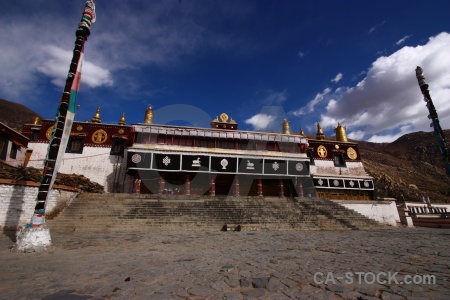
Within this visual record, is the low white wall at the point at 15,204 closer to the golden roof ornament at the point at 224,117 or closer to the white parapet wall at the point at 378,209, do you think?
the golden roof ornament at the point at 224,117

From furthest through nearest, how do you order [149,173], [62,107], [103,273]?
[149,173], [62,107], [103,273]

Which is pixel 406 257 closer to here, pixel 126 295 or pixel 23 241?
pixel 126 295

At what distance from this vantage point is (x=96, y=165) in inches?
976

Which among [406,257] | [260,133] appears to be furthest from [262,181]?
[406,257]

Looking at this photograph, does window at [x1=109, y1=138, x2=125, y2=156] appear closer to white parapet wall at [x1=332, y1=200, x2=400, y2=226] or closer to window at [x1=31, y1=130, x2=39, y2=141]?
window at [x1=31, y1=130, x2=39, y2=141]

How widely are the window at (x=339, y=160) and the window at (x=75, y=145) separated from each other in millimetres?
31734

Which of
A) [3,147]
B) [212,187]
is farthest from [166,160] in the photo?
[3,147]

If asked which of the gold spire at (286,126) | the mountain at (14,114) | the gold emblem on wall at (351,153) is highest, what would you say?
the mountain at (14,114)

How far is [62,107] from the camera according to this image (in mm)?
8930

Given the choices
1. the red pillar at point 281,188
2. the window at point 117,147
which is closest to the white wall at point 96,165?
the window at point 117,147

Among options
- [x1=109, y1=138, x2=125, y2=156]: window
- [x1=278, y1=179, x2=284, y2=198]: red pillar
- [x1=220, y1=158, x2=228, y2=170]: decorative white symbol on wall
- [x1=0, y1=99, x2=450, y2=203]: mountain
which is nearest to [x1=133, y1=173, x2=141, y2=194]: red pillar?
[x1=109, y1=138, x2=125, y2=156]: window

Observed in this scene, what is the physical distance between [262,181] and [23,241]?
22.1m

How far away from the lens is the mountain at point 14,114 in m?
63.7

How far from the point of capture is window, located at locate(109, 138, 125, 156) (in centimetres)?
2555
